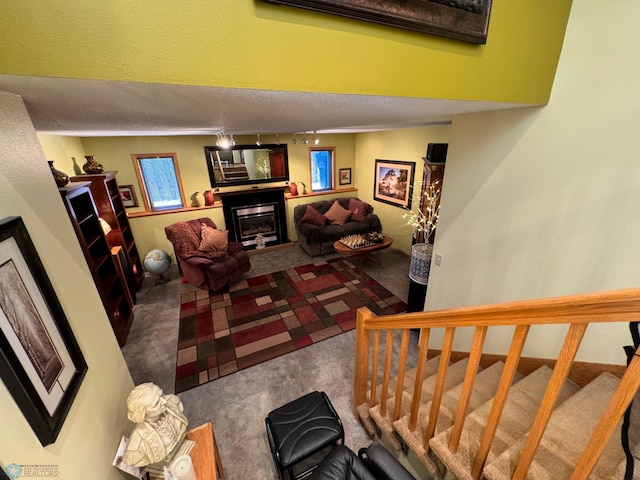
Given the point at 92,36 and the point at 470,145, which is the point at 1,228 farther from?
the point at 470,145

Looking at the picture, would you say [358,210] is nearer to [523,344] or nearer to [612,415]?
[523,344]

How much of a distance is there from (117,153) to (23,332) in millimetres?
4622

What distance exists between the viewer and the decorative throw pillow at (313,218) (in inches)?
214

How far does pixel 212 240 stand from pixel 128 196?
1.73 metres

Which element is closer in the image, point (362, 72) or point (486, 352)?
point (362, 72)

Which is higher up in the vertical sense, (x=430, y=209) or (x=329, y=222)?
(x=430, y=209)

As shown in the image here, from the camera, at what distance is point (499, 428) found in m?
1.31

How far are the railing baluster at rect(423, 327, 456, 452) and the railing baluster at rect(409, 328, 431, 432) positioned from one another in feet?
0.27

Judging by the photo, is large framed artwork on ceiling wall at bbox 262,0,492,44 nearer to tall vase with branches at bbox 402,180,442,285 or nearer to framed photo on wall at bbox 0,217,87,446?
framed photo on wall at bbox 0,217,87,446

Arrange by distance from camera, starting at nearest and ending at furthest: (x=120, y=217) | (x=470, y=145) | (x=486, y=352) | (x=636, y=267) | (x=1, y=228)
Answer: (x=1, y=228) < (x=636, y=267) < (x=470, y=145) < (x=486, y=352) < (x=120, y=217)

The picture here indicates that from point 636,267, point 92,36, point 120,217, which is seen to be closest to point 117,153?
point 120,217

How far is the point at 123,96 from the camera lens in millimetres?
891

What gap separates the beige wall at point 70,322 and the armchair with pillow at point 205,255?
279 centimetres

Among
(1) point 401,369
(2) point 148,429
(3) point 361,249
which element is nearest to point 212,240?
(3) point 361,249
